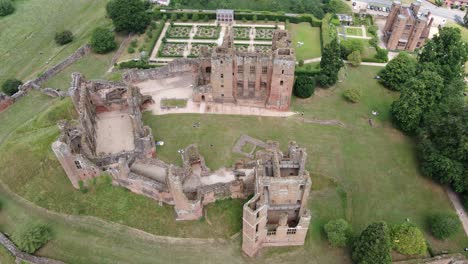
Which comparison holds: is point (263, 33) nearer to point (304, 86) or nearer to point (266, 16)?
point (266, 16)

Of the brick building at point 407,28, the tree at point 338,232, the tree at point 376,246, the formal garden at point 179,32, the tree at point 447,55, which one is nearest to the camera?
the tree at point 376,246

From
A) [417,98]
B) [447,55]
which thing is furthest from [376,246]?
[447,55]

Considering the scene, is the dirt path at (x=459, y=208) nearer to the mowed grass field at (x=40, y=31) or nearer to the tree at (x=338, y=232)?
the tree at (x=338, y=232)

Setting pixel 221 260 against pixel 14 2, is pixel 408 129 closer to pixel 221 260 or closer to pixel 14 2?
pixel 221 260

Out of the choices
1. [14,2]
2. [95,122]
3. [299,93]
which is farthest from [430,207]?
[14,2]

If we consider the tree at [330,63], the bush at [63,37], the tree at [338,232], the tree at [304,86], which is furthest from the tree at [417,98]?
the bush at [63,37]

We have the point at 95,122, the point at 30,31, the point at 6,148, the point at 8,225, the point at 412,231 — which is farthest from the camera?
the point at 30,31

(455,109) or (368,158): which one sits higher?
(455,109)
